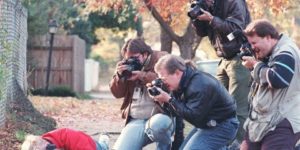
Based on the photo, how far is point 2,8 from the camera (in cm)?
909

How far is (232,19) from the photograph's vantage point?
6992mm

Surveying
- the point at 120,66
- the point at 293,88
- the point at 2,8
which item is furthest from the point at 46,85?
the point at 293,88

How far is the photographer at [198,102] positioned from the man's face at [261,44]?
62cm

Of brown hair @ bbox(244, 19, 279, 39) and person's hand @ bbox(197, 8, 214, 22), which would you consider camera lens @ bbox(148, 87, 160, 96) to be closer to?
brown hair @ bbox(244, 19, 279, 39)

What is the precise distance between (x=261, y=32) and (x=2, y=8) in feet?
15.5

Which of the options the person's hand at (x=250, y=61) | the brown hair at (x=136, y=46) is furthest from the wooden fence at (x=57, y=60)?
the person's hand at (x=250, y=61)

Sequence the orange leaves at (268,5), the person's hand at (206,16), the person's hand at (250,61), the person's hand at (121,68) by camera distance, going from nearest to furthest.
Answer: the person's hand at (250,61)
the person's hand at (121,68)
the person's hand at (206,16)
the orange leaves at (268,5)

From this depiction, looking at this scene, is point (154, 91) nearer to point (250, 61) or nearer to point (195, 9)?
point (250, 61)

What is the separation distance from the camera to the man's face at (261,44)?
212 inches

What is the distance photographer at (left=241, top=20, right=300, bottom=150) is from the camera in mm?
5270

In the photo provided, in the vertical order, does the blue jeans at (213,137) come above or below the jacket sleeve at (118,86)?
below

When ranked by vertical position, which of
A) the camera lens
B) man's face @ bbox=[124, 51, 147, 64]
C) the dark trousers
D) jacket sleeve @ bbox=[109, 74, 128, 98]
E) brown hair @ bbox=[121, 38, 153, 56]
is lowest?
the dark trousers

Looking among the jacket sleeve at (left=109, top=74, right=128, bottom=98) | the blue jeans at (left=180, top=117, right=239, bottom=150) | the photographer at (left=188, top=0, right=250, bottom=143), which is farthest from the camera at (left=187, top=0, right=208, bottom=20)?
the blue jeans at (left=180, top=117, right=239, bottom=150)

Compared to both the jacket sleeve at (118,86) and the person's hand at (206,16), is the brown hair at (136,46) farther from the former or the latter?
the person's hand at (206,16)
